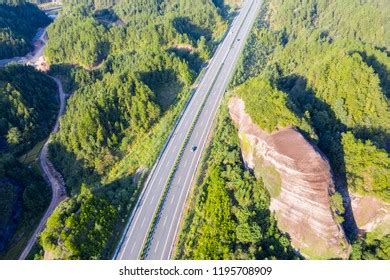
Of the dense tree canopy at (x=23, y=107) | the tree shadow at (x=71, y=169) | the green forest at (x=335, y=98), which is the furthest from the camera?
the dense tree canopy at (x=23, y=107)

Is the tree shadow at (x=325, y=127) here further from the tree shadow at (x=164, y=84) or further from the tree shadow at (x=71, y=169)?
the tree shadow at (x=71, y=169)

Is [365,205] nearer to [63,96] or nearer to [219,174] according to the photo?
[219,174]

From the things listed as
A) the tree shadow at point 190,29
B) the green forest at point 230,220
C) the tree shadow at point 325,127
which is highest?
the tree shadow at point 190,29

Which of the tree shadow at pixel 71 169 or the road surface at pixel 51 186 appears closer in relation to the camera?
the road surface at pixel 51 186

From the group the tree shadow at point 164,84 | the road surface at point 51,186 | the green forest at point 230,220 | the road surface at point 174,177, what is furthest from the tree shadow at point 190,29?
the green forest at point 230,220

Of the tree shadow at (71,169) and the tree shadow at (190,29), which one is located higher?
the tree shadow at (190,29)

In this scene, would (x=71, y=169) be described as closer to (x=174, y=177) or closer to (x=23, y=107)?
(x=23, y=107)

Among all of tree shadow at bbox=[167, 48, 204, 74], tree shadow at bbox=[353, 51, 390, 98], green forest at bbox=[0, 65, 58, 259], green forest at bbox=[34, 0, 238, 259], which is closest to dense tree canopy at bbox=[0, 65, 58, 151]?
green forest at bbox=[0, 65, 58, 259]

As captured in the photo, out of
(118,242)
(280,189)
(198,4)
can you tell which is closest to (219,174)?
(280,189)
